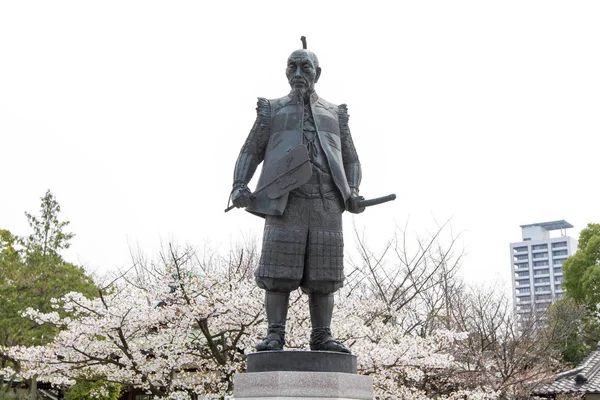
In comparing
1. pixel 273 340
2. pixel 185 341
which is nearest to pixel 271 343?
pixel 273 340

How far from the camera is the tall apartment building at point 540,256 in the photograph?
8700cm

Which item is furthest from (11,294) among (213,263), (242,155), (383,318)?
(242,155)

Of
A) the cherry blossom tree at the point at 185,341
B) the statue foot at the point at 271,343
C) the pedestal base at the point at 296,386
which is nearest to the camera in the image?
the pedestal base at the point at 296,386

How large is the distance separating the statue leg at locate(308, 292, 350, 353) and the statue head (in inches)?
70.0

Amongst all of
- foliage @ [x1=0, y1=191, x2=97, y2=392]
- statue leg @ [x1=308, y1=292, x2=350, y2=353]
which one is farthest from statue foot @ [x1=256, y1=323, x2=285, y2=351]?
foliage @ [x1=0, y1=191, x2=97, y2=392]

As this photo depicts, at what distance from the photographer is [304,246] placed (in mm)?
5023

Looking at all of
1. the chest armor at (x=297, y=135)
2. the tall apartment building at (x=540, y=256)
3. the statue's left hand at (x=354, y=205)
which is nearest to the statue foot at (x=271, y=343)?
the chest armor at (x=297, y=135)

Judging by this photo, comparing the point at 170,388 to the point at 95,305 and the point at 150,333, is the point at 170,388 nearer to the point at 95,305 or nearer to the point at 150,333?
the point at 150,333

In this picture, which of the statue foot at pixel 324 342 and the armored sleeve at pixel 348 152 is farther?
the armored sleeve at pixel 348 152

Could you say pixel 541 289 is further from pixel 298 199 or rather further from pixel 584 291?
pixel 298 199

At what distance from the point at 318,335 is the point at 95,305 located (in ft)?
22.3

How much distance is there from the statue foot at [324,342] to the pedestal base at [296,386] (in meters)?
0.39

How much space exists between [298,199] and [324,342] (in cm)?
117

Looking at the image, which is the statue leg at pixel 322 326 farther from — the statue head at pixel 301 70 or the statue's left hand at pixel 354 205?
the statue head at pixel 301 70
